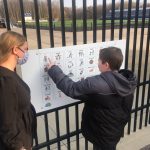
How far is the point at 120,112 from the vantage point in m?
2.43

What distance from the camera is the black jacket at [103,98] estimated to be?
7.27 feet

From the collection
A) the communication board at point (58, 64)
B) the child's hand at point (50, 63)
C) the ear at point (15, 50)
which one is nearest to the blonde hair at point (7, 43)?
the ear at point (15, 50)

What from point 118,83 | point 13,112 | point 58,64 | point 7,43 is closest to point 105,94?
point 118,83

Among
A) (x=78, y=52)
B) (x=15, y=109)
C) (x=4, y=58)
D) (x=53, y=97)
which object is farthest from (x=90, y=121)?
(x=4, y=58)

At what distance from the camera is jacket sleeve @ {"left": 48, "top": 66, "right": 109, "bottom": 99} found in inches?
86.0

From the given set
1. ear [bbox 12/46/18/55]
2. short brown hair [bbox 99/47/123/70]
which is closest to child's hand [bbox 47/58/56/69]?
short brown hair [bbox 99/47/123/70]

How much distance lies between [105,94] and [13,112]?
89cm

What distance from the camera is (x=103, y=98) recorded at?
2.25 metres

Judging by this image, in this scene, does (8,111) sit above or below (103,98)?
above

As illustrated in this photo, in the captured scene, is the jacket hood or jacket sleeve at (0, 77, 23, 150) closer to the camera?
jacket sleeve at (0, 77, 23, 150)

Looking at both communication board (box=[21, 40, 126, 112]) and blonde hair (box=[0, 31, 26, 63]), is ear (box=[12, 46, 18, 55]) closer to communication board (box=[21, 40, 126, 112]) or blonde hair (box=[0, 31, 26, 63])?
blonde hair (box=[0, 31, 26, 63])

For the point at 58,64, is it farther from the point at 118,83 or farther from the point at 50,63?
the point at 118,83

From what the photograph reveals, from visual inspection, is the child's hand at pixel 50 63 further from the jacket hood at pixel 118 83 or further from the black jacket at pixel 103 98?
the jacket hood at pixel 118 83

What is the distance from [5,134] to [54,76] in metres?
0.78
